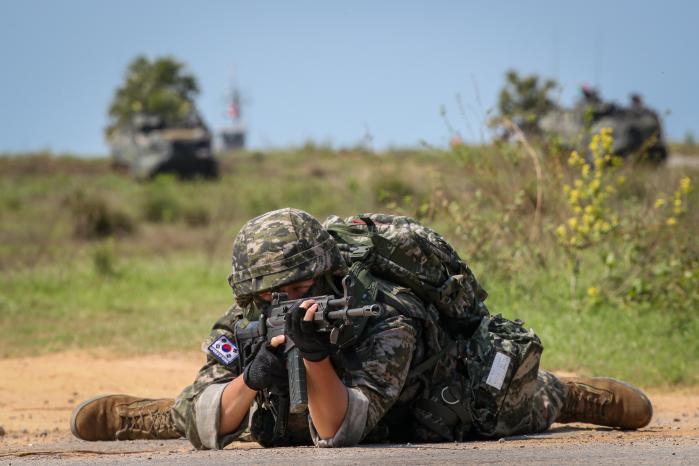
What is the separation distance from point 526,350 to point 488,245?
4.72 m

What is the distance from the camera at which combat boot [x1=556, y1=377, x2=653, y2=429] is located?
544cm

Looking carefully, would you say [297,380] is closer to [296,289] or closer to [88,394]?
[296,289]

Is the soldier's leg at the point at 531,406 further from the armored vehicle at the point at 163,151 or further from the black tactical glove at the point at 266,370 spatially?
the armored vehicle at the point at 163,151

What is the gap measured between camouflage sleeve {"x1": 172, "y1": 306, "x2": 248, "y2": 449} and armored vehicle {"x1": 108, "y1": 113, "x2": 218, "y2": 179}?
82.0 ft

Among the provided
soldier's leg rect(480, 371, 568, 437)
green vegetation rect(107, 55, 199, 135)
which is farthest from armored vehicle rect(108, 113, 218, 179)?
soldier's leg rect(480, 371, 568, 437)

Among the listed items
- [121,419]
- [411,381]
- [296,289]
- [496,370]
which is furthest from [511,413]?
[121,419]

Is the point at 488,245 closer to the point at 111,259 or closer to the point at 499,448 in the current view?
the point at 499,448

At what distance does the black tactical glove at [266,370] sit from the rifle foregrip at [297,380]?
0.18 feet

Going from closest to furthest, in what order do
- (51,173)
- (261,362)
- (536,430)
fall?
1. (261,362)
2. (536,430)
3. (51,173)

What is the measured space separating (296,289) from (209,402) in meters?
0.57

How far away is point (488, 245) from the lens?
9445 millimetres

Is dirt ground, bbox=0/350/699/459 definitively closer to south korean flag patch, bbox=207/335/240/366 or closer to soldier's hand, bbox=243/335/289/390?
south korean flag patch, bbox=207/335/240/366

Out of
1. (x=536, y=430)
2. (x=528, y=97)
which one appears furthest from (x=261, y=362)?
(x=528, y=97)

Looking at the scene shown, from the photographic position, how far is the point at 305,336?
3.78 metres
